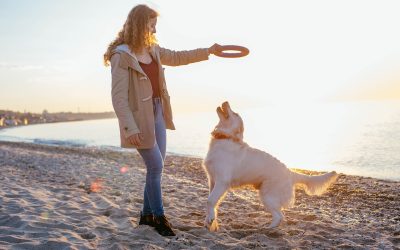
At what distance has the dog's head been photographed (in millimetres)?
4516

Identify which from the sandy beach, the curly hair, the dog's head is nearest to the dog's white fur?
the dog's head

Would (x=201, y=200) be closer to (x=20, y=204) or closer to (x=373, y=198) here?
(x=20, y=204)

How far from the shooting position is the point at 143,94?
3.87 metres

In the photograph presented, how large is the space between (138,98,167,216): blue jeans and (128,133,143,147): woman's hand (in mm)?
180

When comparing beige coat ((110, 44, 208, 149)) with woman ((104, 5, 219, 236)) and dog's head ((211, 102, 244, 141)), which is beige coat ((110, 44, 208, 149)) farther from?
dog's head ((211, 102, 244, 141))

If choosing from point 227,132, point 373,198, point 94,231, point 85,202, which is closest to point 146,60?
point 227,132

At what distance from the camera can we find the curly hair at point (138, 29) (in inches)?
148

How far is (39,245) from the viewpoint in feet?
11.5

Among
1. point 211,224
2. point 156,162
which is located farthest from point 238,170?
point 156,162

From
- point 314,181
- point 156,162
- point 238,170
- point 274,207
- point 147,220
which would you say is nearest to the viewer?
point 156,162

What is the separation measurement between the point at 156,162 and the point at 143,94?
2.42 ft

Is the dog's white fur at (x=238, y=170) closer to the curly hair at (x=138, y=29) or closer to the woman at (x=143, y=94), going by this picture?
the woman at (x=143, y=94)

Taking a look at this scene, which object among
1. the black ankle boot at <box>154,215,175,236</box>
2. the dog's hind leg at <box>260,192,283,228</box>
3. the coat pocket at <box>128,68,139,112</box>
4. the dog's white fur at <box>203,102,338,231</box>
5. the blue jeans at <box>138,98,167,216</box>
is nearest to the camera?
the coat pocket at <box>128,68,139,112</box>

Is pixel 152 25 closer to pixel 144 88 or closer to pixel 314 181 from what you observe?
pixel 144 88
